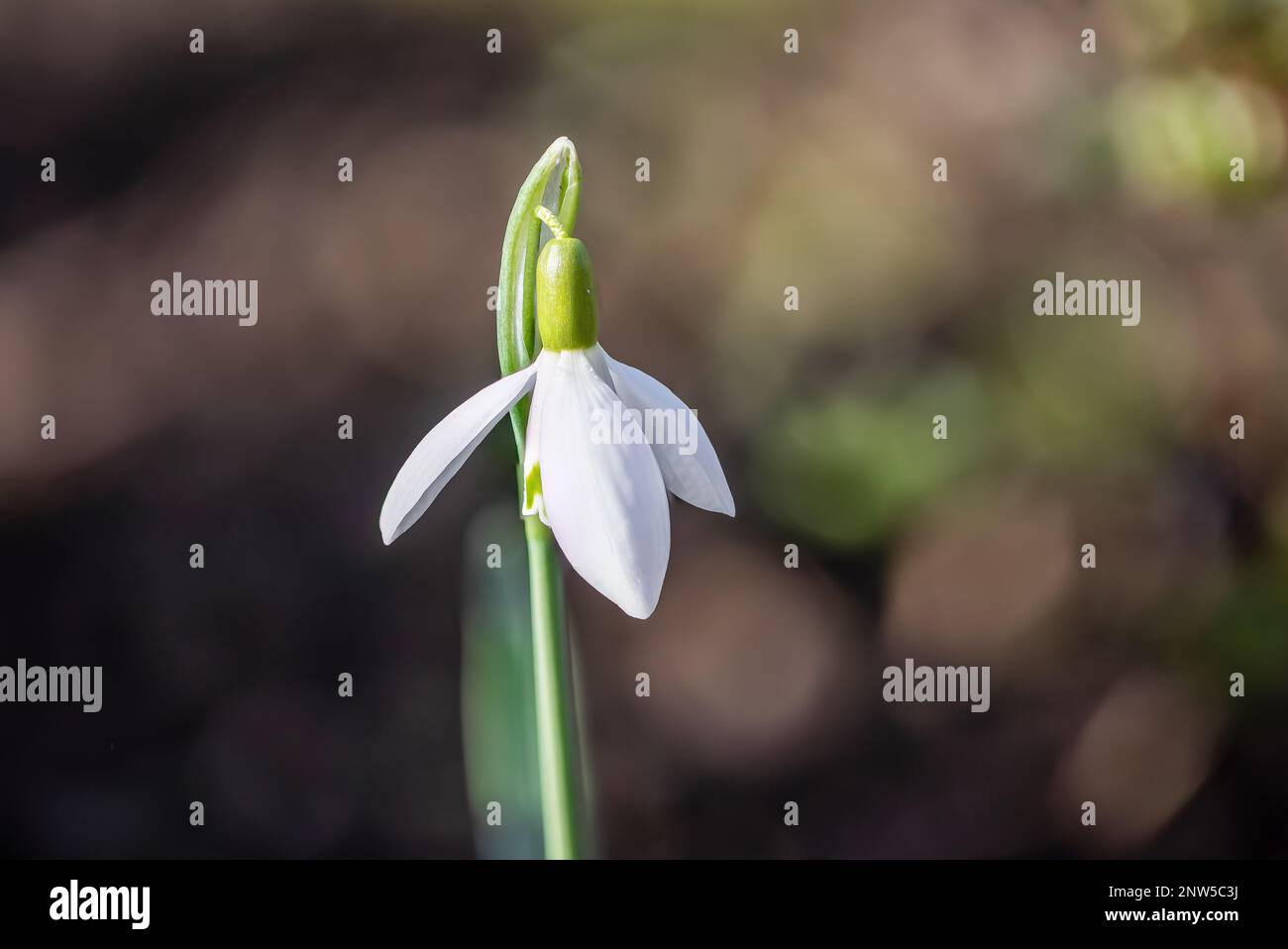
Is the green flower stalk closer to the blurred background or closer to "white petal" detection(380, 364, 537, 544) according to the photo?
"white petal" detection(380, 364, 537, 544)

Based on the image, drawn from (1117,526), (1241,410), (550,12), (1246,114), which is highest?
(550,12)

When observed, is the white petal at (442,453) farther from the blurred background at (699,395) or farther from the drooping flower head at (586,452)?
the blurred background at (699,395)

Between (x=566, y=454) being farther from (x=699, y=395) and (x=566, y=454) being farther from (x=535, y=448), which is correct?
(x=699, y=395)

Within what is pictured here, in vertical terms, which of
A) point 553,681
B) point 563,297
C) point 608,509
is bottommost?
point 553,681

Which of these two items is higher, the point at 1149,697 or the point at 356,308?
the point at 356,308

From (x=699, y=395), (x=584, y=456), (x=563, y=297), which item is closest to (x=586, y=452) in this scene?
(x=584, y=456)

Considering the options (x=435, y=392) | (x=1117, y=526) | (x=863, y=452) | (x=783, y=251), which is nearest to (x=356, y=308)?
(x=435, y=392)

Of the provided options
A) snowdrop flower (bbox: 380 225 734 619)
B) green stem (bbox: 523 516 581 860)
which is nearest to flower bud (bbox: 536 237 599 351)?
snowdrop flower (bbox: 380 225 734 619)
